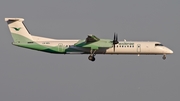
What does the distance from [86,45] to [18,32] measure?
325 inches

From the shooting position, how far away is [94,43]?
70.4 meters

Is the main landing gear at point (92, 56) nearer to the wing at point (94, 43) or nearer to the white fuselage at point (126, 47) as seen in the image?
the white fuselage at point (126, 47)

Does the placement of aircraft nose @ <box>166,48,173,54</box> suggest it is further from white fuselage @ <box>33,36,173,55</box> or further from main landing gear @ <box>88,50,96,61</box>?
main landing gear @ <box>88,50,96,61</box>

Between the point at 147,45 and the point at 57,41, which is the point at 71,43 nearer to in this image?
the point at 57,41

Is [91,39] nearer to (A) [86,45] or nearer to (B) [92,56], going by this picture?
(A) [86,45]

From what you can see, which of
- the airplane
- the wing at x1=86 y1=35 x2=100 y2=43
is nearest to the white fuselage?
the airplane

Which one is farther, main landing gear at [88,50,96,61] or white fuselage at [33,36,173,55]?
white fuselage at [33,36,173,55]

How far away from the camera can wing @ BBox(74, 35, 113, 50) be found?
70125 mm

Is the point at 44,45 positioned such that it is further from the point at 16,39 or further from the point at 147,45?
the point at 147,45

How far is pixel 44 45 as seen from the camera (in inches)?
2808

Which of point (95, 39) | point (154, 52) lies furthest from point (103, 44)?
point (154, 52)

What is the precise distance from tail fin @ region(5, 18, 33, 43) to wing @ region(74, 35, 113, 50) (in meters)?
6.11

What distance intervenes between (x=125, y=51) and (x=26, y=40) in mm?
11392

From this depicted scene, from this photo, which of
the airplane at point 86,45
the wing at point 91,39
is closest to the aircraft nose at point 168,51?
the airplane at point 86,45
